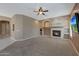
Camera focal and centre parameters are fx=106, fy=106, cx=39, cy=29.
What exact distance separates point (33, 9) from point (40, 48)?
37.8 inches

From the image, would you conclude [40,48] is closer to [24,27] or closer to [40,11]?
[24,27]

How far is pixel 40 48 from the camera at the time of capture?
2.60m

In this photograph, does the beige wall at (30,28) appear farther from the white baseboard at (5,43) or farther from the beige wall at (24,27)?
the white baseboard at (5,43)

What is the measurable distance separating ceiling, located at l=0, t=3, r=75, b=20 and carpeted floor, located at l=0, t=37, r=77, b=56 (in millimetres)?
611

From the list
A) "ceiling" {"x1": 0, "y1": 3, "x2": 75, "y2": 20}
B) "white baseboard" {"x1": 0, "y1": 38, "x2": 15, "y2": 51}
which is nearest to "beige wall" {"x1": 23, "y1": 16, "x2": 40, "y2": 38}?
"ceiling" {"x1": 0, "y1": 3, "x2": 75, "y2": 20}

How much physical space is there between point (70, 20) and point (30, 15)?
99 centimetres

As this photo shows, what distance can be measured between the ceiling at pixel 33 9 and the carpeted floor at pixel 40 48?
61 centimetres

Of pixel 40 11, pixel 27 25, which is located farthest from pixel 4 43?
pixel 40 11

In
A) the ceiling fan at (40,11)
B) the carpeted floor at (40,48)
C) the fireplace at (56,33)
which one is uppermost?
the ceiling fan at (40,11)

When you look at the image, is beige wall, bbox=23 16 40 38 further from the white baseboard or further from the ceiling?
the white baseboard

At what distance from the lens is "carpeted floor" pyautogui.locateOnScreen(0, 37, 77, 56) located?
8.16ft

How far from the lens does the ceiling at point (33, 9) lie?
2.46m

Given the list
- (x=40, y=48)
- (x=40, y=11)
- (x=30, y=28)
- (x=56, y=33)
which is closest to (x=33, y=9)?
(x=40, y=11)

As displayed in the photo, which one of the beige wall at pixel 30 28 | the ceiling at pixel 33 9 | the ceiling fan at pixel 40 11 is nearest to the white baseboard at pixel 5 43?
the beige wall at pixel 30 28
